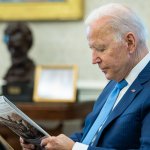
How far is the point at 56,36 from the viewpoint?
405cm

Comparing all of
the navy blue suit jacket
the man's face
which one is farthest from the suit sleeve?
the man's face

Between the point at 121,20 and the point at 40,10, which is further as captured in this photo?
the point at 40,10

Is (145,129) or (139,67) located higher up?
(139,67)

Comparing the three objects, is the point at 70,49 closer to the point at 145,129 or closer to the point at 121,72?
the point at 121,72

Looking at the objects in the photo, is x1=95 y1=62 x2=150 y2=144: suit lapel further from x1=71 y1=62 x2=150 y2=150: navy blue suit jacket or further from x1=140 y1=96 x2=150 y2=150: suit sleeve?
x1=140 y1=96 x2=150 y2=150: suit sleeve

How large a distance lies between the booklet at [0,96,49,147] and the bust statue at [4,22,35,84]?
164 centimetres

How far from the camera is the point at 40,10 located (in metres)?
4.04

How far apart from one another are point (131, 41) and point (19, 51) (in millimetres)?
1879

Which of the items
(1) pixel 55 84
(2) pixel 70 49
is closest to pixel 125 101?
(1) pixel 55 84

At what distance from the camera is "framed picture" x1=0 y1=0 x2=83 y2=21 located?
3.93m

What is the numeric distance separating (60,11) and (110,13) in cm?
208

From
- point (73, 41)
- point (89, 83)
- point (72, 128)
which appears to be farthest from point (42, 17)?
point (72, 128)

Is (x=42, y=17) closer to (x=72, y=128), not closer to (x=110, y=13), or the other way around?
(x=72, y=128)

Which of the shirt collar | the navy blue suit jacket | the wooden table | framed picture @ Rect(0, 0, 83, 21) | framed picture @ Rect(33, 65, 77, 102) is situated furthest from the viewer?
framed picture @ Rect(0, 0, 83, 21)
